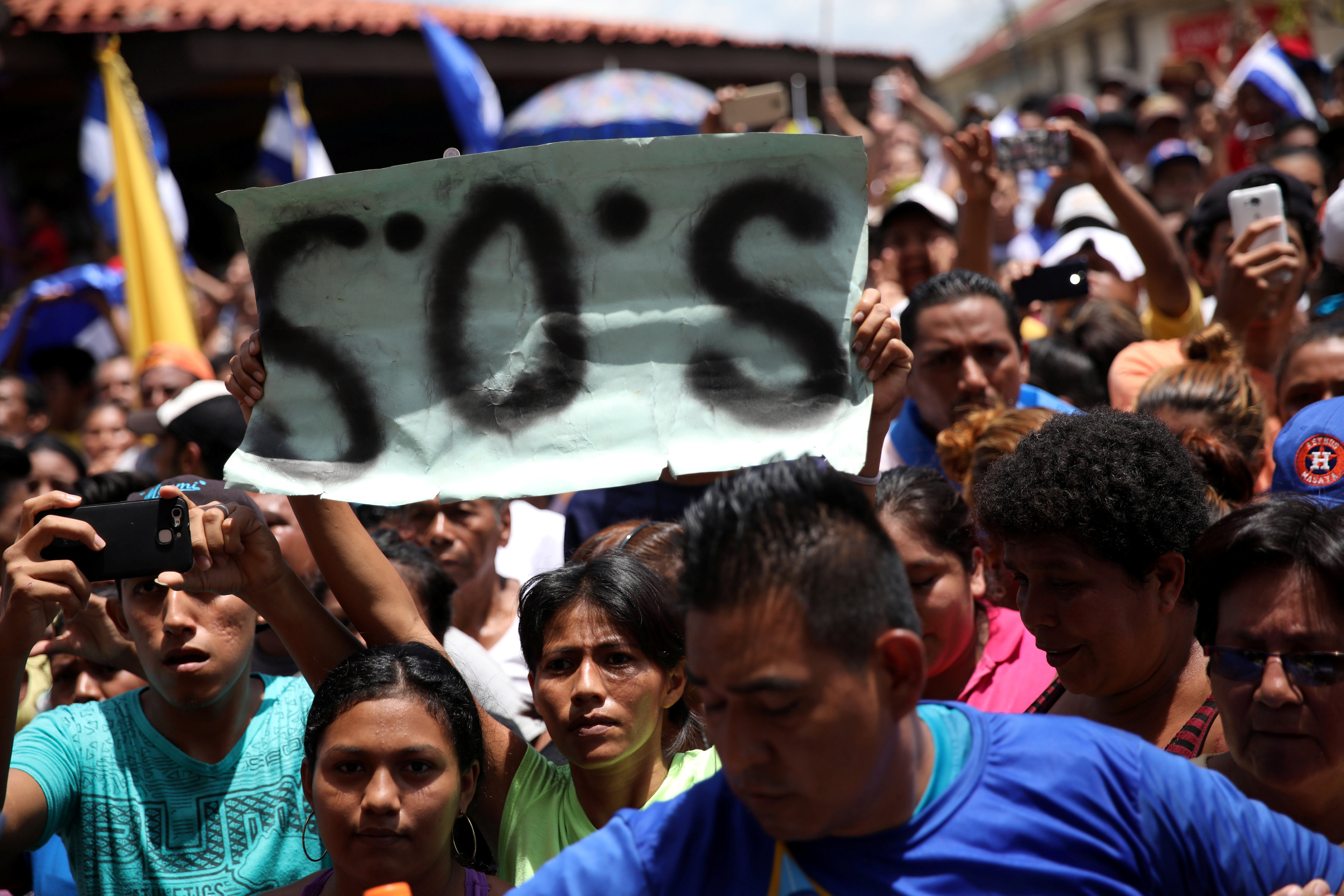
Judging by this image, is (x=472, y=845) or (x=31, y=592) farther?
(x=472, y=845)

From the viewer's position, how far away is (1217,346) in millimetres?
3305

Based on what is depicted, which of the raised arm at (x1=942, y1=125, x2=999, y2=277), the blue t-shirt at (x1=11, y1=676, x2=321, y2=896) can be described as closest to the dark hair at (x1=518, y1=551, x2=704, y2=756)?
the blue t-shirt at (x1=11, y1=676, x2=321, y2=896)

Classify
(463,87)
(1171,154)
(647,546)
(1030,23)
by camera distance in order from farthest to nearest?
1. (1030,23)
2. (463,87)
3. (1171,154)
4. (647,546)

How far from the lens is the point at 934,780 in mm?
1512

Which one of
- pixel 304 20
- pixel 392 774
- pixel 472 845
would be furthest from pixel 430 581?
pixel 304 20

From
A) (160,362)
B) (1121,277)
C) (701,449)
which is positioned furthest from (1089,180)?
(160,362)

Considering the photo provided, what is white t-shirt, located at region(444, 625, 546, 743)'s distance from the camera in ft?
9.72

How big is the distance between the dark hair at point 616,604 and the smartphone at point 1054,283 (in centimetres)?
222

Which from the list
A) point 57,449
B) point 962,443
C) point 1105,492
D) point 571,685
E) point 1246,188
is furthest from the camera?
point 57,449

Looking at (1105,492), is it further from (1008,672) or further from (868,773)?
(868,773)

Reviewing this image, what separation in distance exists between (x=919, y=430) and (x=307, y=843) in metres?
2.20

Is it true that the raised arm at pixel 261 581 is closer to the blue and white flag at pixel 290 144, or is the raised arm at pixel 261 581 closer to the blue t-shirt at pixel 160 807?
the blue t-shirt at pixel 160 807

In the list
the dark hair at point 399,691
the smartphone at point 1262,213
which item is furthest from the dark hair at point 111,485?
the smartphone at point 1262,213

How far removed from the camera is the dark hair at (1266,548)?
69.4 inches
